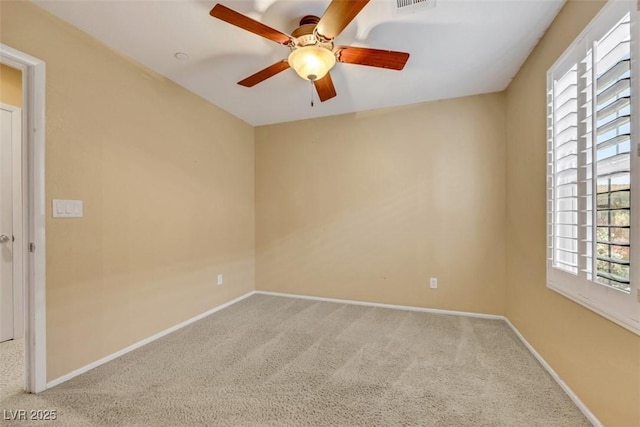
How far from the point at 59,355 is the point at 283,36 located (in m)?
2.63

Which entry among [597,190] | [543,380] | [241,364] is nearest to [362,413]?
[241,364]

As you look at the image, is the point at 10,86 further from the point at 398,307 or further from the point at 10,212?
the point at 398,307

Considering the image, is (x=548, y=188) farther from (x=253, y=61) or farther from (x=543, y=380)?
(x=253, y=61)

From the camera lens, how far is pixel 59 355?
1898 mm

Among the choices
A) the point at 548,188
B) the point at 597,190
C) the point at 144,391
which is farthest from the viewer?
the point at 548,188

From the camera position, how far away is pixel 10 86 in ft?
8.36

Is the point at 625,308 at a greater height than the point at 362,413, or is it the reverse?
the point at 625,308

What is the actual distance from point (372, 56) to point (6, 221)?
352cm

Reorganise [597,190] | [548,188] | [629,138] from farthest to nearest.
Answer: [548,188] < [597,190] < [629,138]

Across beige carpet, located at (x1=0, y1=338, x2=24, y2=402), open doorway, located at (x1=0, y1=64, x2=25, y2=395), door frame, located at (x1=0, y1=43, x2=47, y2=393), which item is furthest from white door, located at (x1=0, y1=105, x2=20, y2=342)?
door frame, located at (x1=0, y1=43, x2=47, y2=393)

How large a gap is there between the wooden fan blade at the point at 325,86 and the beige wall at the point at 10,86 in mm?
2841

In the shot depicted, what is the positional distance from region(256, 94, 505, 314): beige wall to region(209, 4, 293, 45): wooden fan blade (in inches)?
79.3

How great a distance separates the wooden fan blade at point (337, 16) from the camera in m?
1.40

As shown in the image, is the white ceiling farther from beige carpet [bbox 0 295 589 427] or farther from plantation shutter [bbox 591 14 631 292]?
beige carpet [bbox 0 295 589 427]
